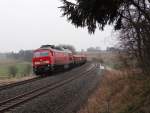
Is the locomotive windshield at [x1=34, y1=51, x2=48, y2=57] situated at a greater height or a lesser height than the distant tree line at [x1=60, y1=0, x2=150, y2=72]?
lesser

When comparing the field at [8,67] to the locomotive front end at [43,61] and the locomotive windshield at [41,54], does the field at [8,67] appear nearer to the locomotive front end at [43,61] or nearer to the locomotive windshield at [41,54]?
the locomotive windshield at [41,54]

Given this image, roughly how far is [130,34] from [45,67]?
20.5m

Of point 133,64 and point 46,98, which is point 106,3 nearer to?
point 46,98

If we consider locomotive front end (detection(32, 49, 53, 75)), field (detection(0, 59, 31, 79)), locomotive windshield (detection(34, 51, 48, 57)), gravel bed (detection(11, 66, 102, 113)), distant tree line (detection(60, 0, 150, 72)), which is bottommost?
field (detection(0, 59, 31, 79))

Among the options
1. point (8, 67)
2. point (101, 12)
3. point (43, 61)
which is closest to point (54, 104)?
point (101, 12)

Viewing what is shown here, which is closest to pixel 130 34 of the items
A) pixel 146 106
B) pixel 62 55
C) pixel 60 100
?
pixel 60 100

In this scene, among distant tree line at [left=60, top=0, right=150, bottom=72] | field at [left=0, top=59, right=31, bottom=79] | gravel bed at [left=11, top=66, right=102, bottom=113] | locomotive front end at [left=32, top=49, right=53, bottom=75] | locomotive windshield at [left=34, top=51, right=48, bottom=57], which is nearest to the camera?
distant tree line at [left=60, top=0, right=150, bottom=72]

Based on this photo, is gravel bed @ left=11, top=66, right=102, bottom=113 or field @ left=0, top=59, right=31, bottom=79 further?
field @ left=0, top=59, right=31, bottom=79

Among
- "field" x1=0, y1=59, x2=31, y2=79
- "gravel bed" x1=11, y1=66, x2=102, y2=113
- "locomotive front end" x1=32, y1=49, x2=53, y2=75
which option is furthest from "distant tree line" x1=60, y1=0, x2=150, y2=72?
"field" x1=0, y1=59, x2=31, y2=79

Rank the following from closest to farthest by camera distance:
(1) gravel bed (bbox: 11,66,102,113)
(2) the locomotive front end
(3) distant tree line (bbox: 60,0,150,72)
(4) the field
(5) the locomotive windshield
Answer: (3) distant tree line (bbox: 60,0,150,72) < (1) gravel bed (bbox: 11,66,102,113) < (2) the locomotive front end < (5) the locomotive windshield < (4) the field

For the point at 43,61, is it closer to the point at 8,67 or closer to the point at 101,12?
the point at 101,12

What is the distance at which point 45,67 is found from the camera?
34688mm

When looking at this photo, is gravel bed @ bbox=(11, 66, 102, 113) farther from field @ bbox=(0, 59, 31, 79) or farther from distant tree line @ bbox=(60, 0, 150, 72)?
field @ bbox=(0, 59, 31, 79)

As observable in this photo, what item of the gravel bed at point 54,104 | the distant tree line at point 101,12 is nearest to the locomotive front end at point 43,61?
the gravel bed at point 54,104
